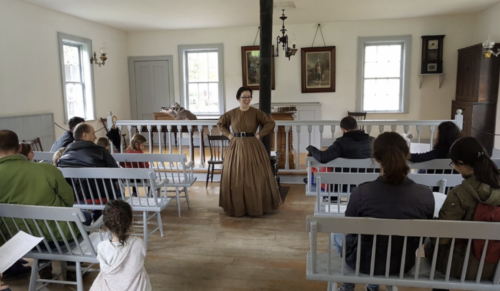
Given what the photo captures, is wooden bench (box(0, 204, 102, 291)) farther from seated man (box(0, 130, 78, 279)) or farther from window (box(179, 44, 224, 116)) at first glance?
window (box(179, 44, 224, 116))

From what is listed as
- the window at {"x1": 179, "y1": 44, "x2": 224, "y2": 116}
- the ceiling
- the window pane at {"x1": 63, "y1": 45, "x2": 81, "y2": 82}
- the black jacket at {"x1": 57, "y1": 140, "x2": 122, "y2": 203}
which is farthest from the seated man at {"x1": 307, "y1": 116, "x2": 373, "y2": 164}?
the window at {"x1": 179, "y1": 44, "x2": 224, "y2": 116}

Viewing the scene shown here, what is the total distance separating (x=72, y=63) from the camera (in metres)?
7.39

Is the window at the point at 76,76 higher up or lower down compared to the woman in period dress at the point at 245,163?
higher up

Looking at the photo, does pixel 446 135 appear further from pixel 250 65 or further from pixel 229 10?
pixel 250 65

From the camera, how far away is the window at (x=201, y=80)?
9.03 m

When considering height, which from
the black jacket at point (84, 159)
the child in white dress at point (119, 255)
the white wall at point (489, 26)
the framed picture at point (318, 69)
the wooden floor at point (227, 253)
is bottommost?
the wooden floor at point (227, 253)

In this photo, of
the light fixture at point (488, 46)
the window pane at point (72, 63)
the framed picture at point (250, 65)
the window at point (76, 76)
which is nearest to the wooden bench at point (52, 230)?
the window at point (76, 76)

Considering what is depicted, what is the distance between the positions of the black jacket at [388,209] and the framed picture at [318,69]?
7076 millimetres

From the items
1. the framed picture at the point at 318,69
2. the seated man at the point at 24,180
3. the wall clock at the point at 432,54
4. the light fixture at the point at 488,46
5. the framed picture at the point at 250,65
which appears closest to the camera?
the seated man at the point at 24,180

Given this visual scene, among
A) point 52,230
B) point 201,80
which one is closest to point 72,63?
point 201,80

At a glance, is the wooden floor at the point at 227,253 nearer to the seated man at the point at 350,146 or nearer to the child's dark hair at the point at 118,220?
the seated man at the point at 350,146

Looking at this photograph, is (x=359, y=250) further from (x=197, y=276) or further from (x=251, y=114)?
(x=251, y=114)

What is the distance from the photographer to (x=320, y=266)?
1.82 m

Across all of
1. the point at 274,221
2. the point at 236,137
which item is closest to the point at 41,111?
the point at 236,137
